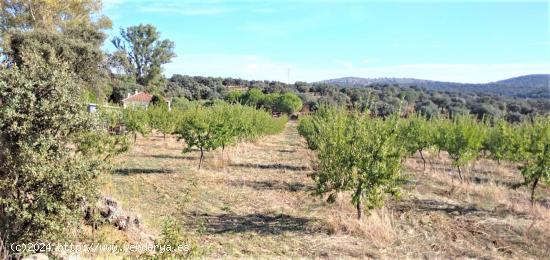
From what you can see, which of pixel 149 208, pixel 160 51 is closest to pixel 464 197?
pixel 149 208

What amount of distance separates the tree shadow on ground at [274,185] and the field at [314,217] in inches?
1.3

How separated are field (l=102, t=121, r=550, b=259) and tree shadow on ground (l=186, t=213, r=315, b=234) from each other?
0.07 feet

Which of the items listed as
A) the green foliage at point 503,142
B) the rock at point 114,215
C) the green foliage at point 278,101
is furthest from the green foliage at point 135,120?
the green foliage at point 278,101

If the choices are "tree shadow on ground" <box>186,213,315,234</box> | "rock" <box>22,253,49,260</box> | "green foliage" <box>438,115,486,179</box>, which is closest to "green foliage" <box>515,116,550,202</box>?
"green foliage" <box>438,115,486,179</box>

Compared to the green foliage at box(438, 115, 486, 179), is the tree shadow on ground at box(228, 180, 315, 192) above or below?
below

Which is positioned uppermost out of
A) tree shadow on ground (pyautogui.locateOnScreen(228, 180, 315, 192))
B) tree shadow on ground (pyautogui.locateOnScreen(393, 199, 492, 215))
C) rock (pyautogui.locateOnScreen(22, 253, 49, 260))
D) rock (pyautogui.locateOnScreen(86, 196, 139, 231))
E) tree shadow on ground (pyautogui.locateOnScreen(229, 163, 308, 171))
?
rock (pyautogui.locateOnScreen(22, 253, 49, 260))

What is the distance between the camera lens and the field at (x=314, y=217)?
7.71 m

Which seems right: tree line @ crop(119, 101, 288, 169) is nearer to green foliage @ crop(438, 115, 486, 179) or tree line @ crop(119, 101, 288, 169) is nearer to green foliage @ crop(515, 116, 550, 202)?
green foliage @ crop(438, 115, 486, 179)

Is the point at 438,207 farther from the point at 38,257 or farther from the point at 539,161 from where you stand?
the point at 38,257

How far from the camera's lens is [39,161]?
5172 mm

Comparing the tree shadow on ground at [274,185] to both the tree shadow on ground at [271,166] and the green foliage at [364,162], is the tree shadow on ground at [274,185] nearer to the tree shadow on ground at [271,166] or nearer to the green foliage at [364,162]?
the tree shadow on ground at [271,166]

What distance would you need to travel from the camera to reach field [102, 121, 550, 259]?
7707 millimetres

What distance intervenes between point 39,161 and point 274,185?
28.9 feet

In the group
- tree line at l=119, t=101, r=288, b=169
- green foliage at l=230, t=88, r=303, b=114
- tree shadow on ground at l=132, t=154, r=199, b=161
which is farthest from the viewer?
green foliage at l=230, t=88, r=303, b=114
